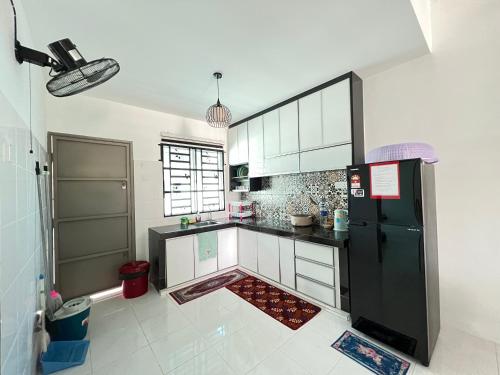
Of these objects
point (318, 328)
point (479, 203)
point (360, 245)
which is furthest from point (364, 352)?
point (479, 203)

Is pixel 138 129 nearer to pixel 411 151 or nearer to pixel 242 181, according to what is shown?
pixel 242 181

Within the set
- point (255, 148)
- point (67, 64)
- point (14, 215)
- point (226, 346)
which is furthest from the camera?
point (255, 148)

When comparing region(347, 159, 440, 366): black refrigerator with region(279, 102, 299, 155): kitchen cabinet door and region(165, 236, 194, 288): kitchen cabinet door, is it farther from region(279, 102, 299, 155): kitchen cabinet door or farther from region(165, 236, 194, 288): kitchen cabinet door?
region(165, 236, 194, 288): kitchen cabinet door

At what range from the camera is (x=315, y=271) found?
2268 millimetres

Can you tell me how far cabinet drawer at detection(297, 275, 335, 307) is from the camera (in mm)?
2146

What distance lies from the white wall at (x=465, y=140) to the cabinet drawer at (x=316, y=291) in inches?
39.7

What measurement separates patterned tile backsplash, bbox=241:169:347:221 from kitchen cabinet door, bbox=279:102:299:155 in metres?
0.46

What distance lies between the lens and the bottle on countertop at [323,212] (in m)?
2.70

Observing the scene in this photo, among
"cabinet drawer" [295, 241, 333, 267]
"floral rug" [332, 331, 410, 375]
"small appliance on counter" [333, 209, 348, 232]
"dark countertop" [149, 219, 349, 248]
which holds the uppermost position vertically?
"small appliance on counter" [333, 209, 348, 232]

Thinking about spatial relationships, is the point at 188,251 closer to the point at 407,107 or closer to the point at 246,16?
the point at 246,16

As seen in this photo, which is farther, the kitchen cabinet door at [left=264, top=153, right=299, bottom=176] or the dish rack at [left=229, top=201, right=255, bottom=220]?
the dish rack at [left=229, top=201, right=255, bottom=220]

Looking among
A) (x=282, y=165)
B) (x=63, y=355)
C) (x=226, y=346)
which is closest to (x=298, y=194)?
(x=282, y=165)

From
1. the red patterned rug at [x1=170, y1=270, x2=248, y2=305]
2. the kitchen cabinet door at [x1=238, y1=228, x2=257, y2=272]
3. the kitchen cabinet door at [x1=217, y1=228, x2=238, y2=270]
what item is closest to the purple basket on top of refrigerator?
the kitchen cabinet door at [x1=238, y1=228, x2=257, y2=272]

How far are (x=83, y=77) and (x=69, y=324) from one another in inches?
79.3
